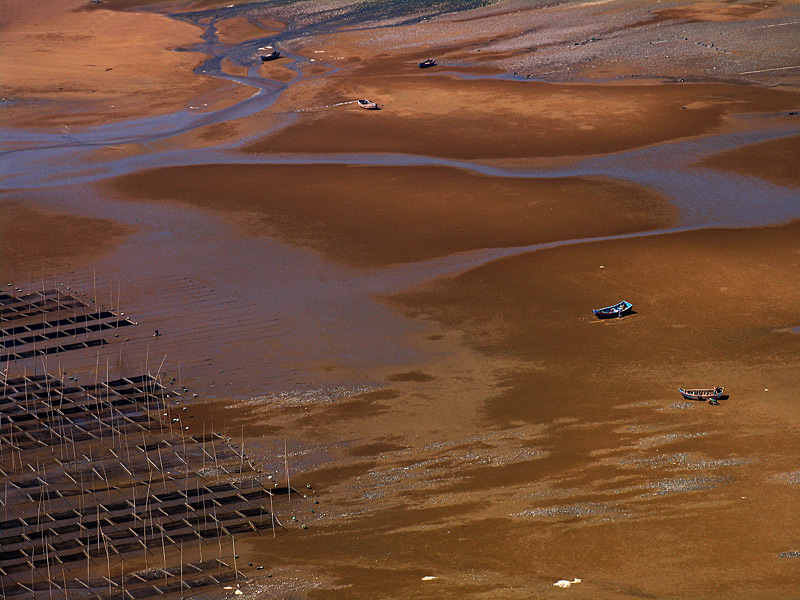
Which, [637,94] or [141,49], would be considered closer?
[637,94]

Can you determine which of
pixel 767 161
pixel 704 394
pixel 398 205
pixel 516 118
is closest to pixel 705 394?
pixel 704 394

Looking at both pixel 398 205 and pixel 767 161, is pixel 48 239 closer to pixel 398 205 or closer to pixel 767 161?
pixel 398 205

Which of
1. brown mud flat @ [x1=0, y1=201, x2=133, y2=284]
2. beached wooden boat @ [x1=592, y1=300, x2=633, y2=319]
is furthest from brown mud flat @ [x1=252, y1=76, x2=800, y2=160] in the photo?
beached wooden boat @ [x1=592, y1=300, x2=633, y2=319]

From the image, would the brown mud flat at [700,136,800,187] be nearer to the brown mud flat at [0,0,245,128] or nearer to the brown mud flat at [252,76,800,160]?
the brown mud flat at [252,76,800,160]

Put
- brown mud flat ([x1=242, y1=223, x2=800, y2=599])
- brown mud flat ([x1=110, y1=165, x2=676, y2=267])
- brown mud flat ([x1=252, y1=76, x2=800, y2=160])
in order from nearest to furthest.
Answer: brown mud flat ([x1=242, y1=223, x2=800, y2=599]) → brown mud flat ([x1=110, y1=165, x2=676, y2=267]) → brown mud flat ([x1=252, y1=76, x2=800, y2=160])

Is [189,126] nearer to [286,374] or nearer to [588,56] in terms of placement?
[588,56]

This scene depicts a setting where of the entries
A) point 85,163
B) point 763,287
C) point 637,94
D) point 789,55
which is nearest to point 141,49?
point 85,163
